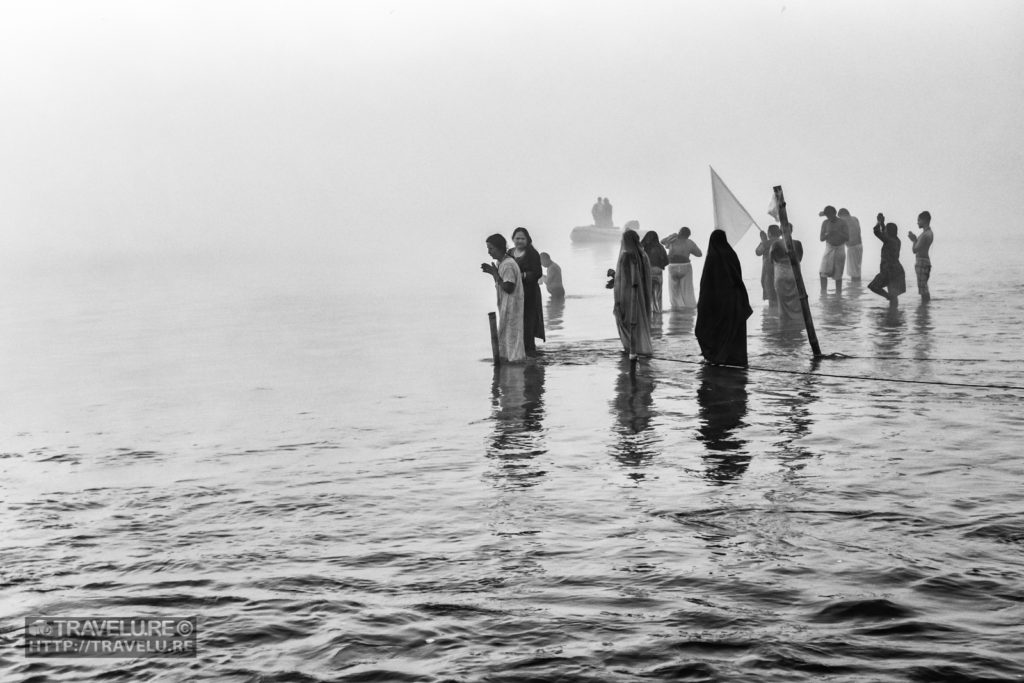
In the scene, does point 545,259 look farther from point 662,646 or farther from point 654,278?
point 662,646

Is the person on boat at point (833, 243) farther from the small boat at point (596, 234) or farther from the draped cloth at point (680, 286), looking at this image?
the small boat at point (596, 234)

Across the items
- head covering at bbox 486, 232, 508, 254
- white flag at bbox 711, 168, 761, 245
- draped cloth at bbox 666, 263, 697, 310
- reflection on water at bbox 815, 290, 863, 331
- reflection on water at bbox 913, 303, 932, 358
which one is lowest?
reflection on water at bbox 913, 303, 932, 358

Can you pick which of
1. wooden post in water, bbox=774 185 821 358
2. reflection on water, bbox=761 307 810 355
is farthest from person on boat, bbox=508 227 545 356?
wooden post in water, bbox=774 185 821 358

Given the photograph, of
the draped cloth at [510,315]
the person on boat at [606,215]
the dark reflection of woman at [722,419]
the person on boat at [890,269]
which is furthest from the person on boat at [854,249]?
the person on boat at [606,215]

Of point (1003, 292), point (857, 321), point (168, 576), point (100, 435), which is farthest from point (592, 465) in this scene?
point (1003, 292)

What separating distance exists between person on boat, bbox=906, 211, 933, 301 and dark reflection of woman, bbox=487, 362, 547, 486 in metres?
9.40

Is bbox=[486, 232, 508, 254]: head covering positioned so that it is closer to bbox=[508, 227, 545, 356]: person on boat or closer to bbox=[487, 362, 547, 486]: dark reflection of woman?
bbox=[508, 227, 545, 356]: person on boat

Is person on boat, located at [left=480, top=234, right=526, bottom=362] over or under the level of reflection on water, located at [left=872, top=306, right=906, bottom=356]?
over

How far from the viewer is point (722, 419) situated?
10.6 meters

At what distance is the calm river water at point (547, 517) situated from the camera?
17.4ft

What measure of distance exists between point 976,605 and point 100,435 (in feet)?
28.7

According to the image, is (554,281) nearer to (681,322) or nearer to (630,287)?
Result: (681,322)

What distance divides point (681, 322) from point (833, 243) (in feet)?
17.3

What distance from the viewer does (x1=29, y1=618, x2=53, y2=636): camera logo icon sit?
5723 millimetres
